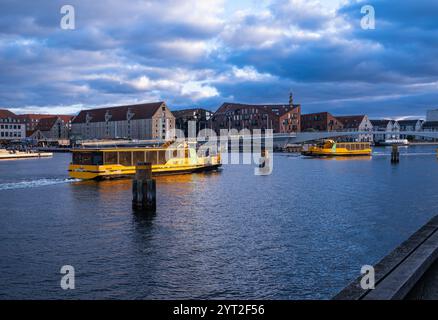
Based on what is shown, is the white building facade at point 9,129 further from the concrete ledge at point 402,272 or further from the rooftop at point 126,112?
the concrete ledge at point 402,272

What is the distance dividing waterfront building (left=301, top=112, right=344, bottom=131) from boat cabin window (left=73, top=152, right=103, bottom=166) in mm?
144676

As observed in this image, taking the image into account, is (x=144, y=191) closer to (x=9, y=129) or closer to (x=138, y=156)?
(x=138, y=156)

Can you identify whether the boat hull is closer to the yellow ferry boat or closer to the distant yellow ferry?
the yellow ferry boat

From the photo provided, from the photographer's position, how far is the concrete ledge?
1008cm

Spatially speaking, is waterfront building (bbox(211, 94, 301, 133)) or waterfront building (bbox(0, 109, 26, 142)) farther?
waterfront building (bbox(0, 109, 26, 142))

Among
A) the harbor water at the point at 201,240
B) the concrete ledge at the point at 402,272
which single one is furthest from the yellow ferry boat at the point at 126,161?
the concrete ledge at the point at 402,272

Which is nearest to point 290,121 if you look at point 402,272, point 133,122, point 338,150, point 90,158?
point 338,150

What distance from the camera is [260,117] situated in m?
175

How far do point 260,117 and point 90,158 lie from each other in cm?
12677

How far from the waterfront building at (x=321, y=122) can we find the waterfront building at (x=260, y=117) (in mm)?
13420

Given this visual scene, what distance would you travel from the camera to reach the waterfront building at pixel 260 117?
566 ft

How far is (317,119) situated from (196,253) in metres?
178

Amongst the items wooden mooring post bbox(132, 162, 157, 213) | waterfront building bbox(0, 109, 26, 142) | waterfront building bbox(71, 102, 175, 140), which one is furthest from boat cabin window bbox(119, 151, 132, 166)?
waterfront building bbox(0, 109, 26, 142)
